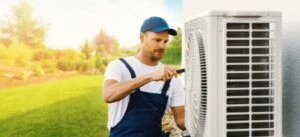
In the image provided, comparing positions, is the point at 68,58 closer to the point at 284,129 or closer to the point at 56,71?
the point at 56,71

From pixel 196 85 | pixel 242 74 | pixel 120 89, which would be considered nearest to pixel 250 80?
pixel 242 74

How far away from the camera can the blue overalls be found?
2.46 metres

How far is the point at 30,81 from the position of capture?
5938 millimetres

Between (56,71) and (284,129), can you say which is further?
(56,71)

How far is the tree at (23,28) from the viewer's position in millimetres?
5809

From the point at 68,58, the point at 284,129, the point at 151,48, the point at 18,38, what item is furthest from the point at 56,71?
the point at 284,129

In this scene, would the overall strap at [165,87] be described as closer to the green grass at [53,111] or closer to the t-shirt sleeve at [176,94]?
the t-shirt sleeve at [176,94]

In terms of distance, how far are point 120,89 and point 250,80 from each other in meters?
0.79

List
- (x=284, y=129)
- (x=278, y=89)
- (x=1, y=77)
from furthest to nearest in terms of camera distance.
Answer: (x=1, y=77), (x=284, y=129), (x=278, y=89)

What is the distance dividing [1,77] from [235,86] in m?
4.69

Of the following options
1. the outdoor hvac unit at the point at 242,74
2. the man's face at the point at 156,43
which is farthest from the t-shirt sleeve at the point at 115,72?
the outdoor hvac unit at the point at 242,74

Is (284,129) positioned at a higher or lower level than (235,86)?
lower

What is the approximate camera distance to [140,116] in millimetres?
2473

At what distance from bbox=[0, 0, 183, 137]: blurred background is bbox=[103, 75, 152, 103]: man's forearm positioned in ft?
11.2
